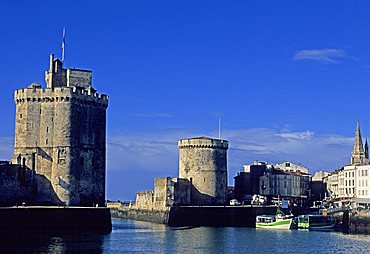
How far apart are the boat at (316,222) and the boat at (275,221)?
1.20m

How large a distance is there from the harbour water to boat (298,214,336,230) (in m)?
8.92

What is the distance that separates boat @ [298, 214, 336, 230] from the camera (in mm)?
72688

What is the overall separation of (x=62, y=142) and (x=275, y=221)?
26.4 m

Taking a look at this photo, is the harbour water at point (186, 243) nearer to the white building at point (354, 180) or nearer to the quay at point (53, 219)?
the quay at point (53, 219)

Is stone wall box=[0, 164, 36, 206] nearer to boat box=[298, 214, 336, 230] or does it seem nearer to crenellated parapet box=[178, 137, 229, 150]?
crenellated parapet box=[178, 137, 229, 150]

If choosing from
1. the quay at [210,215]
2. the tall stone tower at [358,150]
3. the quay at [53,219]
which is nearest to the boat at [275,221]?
the quay at [210,215]

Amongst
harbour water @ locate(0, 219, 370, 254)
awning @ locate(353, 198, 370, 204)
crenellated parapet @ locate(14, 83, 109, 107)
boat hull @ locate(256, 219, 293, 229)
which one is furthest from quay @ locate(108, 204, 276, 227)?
crenellated parapet @ locate(14, 83, 109, 107)

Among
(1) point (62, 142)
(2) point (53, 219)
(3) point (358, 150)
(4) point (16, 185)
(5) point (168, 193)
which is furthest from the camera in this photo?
(3) point (358, 150)

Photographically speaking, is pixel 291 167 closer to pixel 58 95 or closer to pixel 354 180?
pixel 354 180

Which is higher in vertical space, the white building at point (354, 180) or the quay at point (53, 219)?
the white building at point (354, 180)

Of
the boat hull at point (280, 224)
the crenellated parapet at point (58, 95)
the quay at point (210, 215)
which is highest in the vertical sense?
the crenellated parapet at point (58, 95)

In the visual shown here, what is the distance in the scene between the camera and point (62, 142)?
55.8 metres

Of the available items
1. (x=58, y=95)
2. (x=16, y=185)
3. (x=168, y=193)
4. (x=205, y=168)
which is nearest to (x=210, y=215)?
(x=168, y=193)

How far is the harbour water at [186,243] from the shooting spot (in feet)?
148
